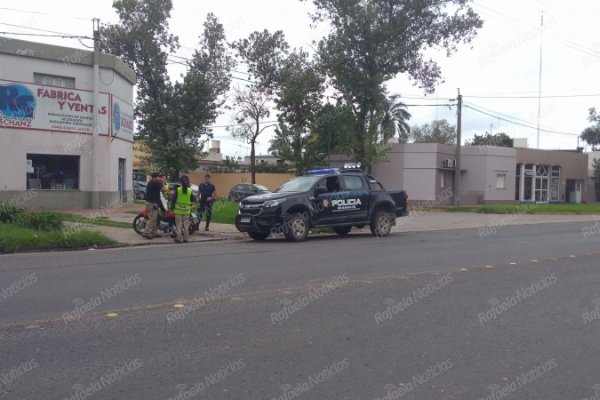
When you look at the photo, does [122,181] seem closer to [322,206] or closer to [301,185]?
[301,185]

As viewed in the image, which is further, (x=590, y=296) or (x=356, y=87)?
(x=356, y=87)

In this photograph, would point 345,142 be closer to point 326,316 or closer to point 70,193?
point 70,193

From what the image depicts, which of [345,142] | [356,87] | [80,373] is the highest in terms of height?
[356,87]

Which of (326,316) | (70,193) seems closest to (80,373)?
(326,316)

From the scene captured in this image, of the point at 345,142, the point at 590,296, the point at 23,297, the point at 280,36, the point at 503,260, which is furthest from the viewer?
the point at 280,36

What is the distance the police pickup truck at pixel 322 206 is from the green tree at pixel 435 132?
51.8 metres

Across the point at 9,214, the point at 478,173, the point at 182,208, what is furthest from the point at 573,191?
the point at 9,214

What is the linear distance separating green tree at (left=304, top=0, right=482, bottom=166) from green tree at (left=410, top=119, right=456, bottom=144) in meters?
32.0

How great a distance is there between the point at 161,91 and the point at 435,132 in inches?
1619

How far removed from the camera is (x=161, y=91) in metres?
37.4

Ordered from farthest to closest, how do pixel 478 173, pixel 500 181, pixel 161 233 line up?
pixel 500 181, pixel 478 173, pixel 161 233

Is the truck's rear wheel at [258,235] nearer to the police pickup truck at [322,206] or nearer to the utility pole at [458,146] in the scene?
the police pickup truck at [322,206]

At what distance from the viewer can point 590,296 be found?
8.95m

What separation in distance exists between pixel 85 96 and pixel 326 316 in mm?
19933
